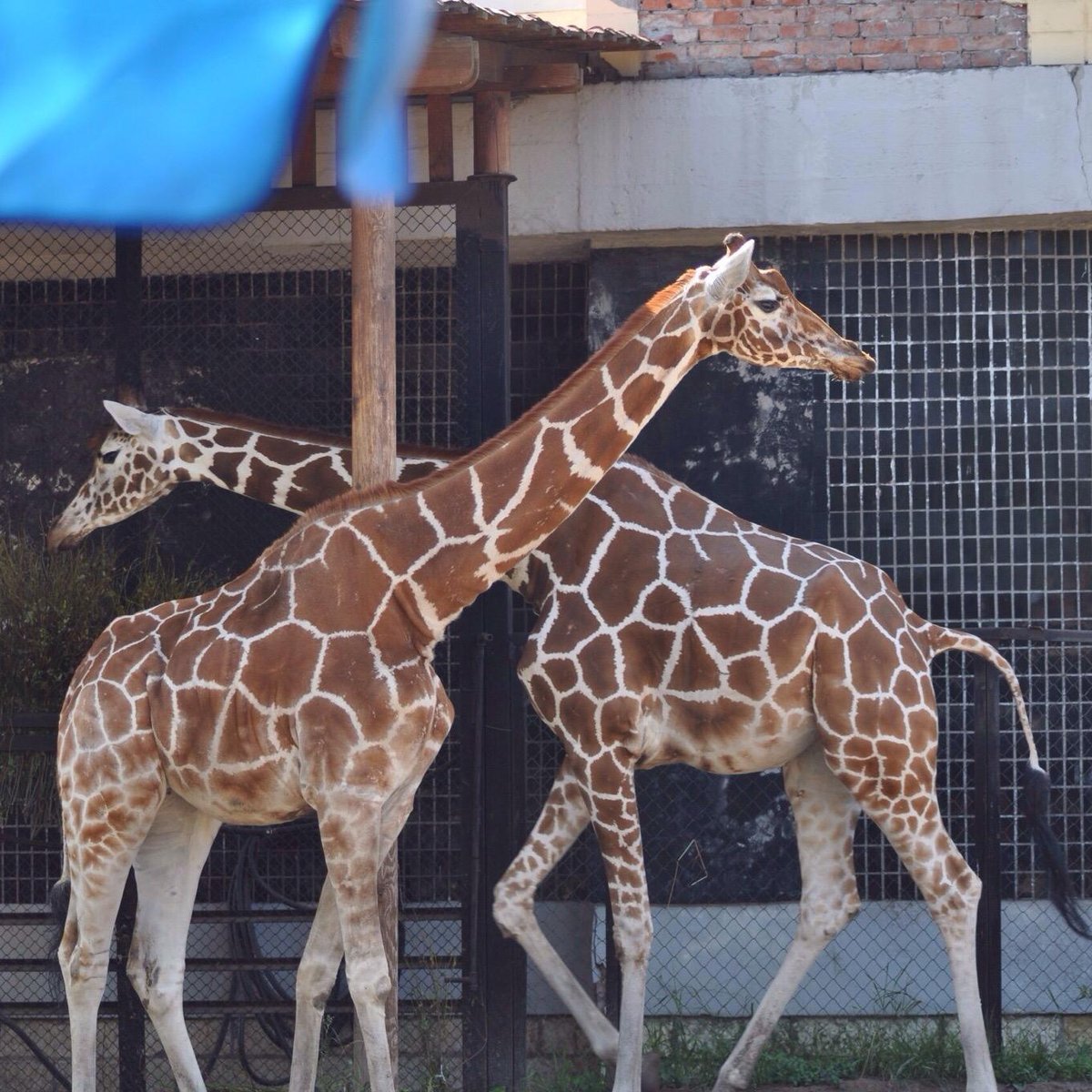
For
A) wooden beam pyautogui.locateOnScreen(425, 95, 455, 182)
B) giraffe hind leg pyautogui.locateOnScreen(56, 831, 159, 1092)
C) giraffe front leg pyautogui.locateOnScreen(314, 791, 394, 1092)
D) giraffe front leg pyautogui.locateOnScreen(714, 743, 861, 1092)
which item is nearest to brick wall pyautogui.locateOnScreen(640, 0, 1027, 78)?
wooden beam pyautogui.locateOnScreen(425, 95, 455, 182)

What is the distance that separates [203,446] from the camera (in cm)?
594

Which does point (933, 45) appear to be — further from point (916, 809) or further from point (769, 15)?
point (916, 809)

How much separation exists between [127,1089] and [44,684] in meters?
1.60

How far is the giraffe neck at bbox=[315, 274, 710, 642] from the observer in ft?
16.1

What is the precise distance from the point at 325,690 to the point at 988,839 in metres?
2.92

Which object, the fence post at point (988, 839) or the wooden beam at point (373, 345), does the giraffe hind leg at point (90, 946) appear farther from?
the fence post at point (988, 839)

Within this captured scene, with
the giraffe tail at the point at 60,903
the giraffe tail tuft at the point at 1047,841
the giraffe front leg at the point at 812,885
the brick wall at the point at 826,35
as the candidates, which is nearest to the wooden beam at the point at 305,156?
the brick wall at the point at 826,35

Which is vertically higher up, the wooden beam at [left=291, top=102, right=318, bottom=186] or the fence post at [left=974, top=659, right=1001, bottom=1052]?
the wooden beam at [left=291, top=102, right=318, bottom=186]

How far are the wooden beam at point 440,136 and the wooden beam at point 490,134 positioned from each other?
11 centimetres

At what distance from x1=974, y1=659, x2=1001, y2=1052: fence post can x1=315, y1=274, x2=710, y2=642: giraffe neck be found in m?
2.09

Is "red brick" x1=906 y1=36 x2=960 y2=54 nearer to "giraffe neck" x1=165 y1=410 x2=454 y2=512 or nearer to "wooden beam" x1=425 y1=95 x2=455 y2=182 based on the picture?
"wooden beam" x1=425 y1=95 x2=455 y2=182

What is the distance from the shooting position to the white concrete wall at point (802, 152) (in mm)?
6770

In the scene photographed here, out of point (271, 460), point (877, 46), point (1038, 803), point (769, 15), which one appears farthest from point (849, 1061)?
point (769, 15)

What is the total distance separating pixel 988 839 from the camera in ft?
20.1
